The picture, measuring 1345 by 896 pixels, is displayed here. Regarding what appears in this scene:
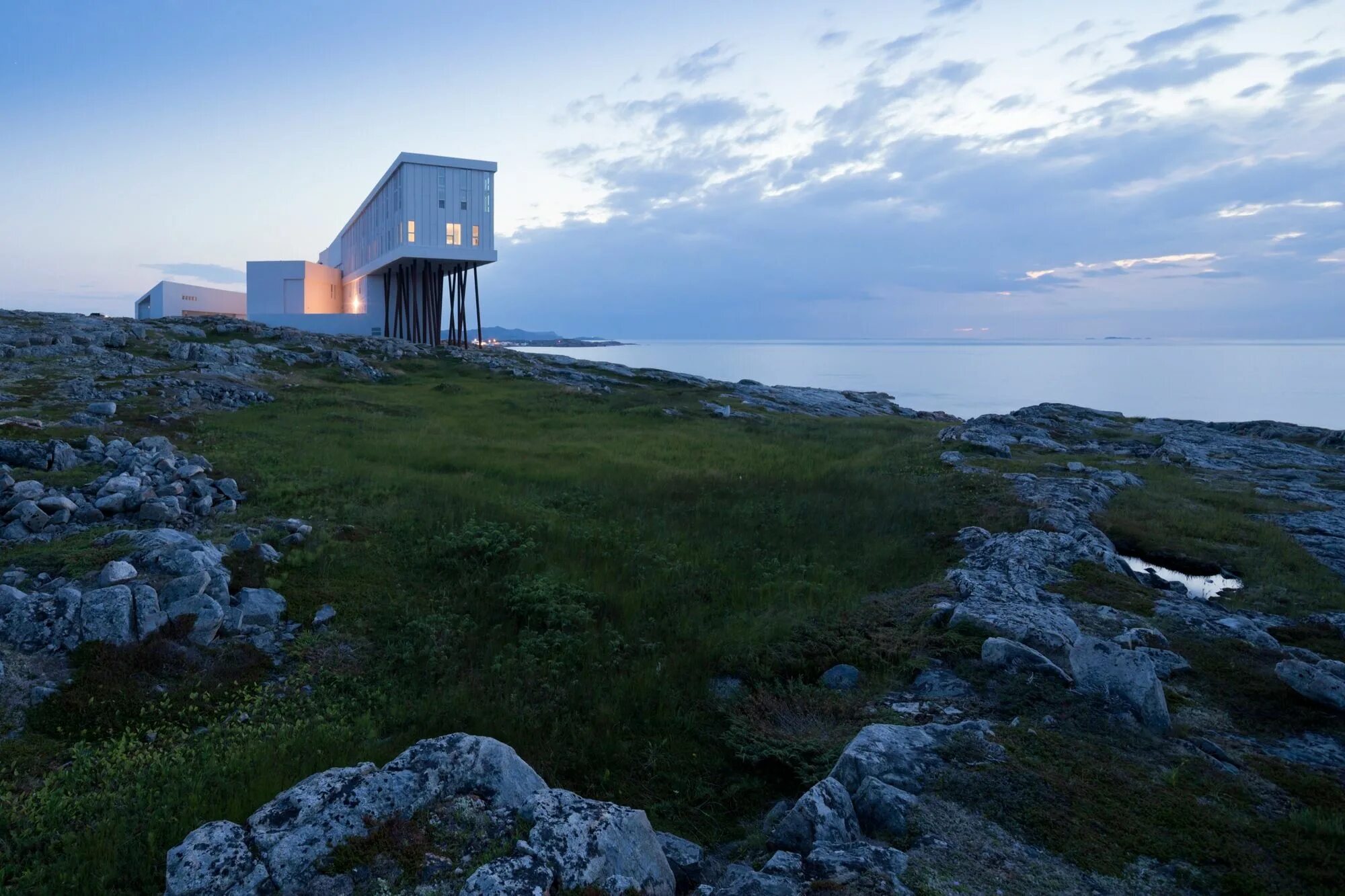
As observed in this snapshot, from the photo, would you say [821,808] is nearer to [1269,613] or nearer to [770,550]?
[770,550]

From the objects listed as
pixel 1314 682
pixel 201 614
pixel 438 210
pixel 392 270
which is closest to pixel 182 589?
pixel 201 614

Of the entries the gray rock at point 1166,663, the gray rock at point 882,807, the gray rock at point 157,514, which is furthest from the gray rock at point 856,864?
the gray rock at point 157,514

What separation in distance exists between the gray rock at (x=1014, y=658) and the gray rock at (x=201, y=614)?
9323 millimetres

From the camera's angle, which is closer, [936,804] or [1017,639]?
[936,804]

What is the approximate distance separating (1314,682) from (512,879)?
8.63 m

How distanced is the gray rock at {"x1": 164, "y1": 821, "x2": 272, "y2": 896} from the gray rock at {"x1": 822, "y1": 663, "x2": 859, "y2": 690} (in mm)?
6081

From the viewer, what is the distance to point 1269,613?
10906 millimetres

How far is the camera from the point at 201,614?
29.3ft

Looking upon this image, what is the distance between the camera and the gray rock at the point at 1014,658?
8125 mm

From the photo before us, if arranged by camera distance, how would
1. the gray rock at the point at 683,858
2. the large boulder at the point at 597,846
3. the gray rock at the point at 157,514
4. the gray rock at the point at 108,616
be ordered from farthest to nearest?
the gray rock at the point at 157,514 < the gray rock at the point at 108,616 < the gray rock at the point at 683,858 < the large boulder at the point at 597,846

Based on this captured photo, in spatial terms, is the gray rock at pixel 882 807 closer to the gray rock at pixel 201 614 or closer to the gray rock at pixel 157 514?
the gray rock at pixel 201 614

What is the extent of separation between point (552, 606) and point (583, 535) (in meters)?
3.53

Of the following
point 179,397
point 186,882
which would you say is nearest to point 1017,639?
point 186,882

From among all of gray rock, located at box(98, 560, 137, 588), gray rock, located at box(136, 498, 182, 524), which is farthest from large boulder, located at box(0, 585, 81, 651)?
gray rock, located at box(136, 498, 182, 524)
